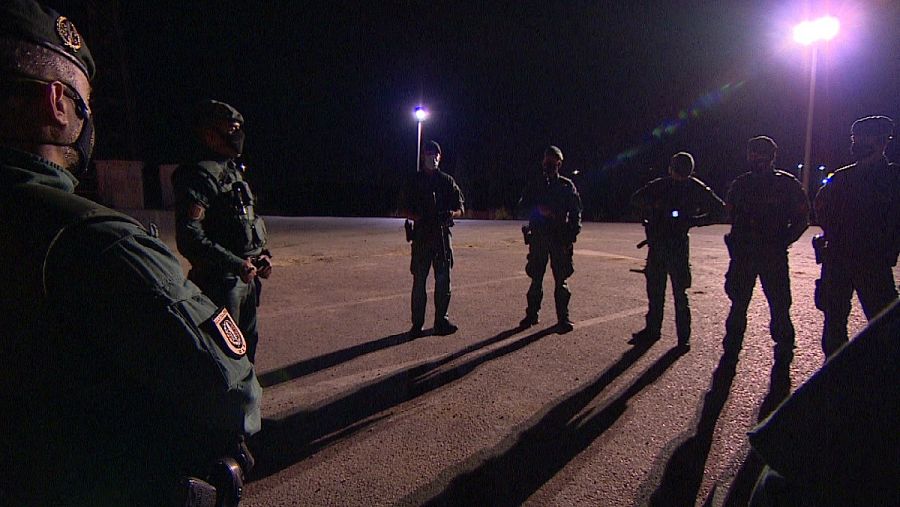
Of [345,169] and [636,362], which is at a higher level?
[345,169]

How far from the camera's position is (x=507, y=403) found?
3.59m

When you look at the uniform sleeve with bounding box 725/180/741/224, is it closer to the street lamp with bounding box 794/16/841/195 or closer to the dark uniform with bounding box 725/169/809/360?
the dark uniform with bounding box 725/169/809/360

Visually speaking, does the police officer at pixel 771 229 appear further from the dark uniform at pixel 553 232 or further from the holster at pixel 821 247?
the dark uniform at pixel 553 232

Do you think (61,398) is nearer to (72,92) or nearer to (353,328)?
(72,92)

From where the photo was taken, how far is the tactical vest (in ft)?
10.6

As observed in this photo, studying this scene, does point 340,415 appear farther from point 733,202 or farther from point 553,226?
point 733,202

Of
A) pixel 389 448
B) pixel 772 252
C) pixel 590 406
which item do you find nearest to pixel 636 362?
pixel 590 406

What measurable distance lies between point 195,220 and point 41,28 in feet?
6.87

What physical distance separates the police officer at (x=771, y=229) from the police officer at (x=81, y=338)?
4473mm

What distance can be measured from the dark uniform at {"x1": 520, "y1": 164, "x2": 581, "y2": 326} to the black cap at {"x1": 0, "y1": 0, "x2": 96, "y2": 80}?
474 centimetres

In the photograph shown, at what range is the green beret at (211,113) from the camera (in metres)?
3.16

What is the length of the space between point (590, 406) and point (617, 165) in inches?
1351

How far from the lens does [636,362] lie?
440cm

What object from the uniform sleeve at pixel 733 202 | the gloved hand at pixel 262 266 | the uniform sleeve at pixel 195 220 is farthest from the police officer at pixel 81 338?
the uniform sleeve at pixel 733 202
